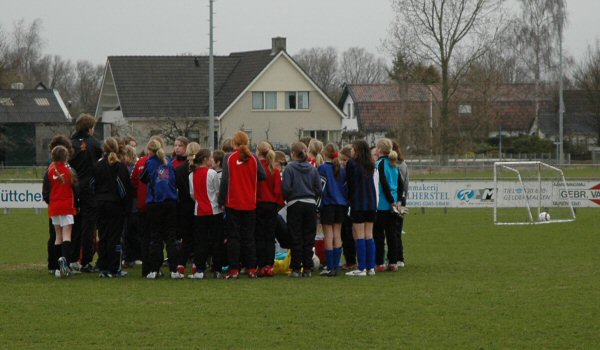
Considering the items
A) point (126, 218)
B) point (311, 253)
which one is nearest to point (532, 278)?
point (311, 253)

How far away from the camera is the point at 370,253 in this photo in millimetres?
15109

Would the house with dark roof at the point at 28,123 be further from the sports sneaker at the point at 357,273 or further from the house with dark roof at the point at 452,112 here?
the sports sneaker at the point at 357,273

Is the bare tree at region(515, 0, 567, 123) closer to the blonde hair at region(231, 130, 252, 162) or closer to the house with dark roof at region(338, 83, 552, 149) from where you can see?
the house with dark roof at region(338, 83, 552, 149)

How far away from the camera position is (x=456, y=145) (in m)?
65.8

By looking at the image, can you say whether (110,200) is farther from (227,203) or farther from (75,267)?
(227,203)

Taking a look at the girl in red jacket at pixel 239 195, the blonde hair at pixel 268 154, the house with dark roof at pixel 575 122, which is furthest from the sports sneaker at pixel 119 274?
the house with dark roof at pixel 575 122

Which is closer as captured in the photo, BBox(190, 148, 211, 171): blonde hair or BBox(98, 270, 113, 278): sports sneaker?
BBox(190, 148, 211, 171): blonde hair

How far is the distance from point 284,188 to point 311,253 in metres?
1.04

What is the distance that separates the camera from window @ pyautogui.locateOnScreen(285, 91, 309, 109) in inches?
2571

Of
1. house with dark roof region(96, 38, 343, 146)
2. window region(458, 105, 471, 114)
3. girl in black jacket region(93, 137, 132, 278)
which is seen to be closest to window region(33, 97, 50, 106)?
house with dark roof region(96, 38, 343, 146)

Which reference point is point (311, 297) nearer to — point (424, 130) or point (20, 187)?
point (20, 187)

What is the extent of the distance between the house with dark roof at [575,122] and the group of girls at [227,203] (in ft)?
212

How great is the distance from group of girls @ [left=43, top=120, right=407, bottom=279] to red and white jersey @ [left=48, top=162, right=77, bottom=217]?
1 cm

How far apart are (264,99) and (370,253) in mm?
50276
